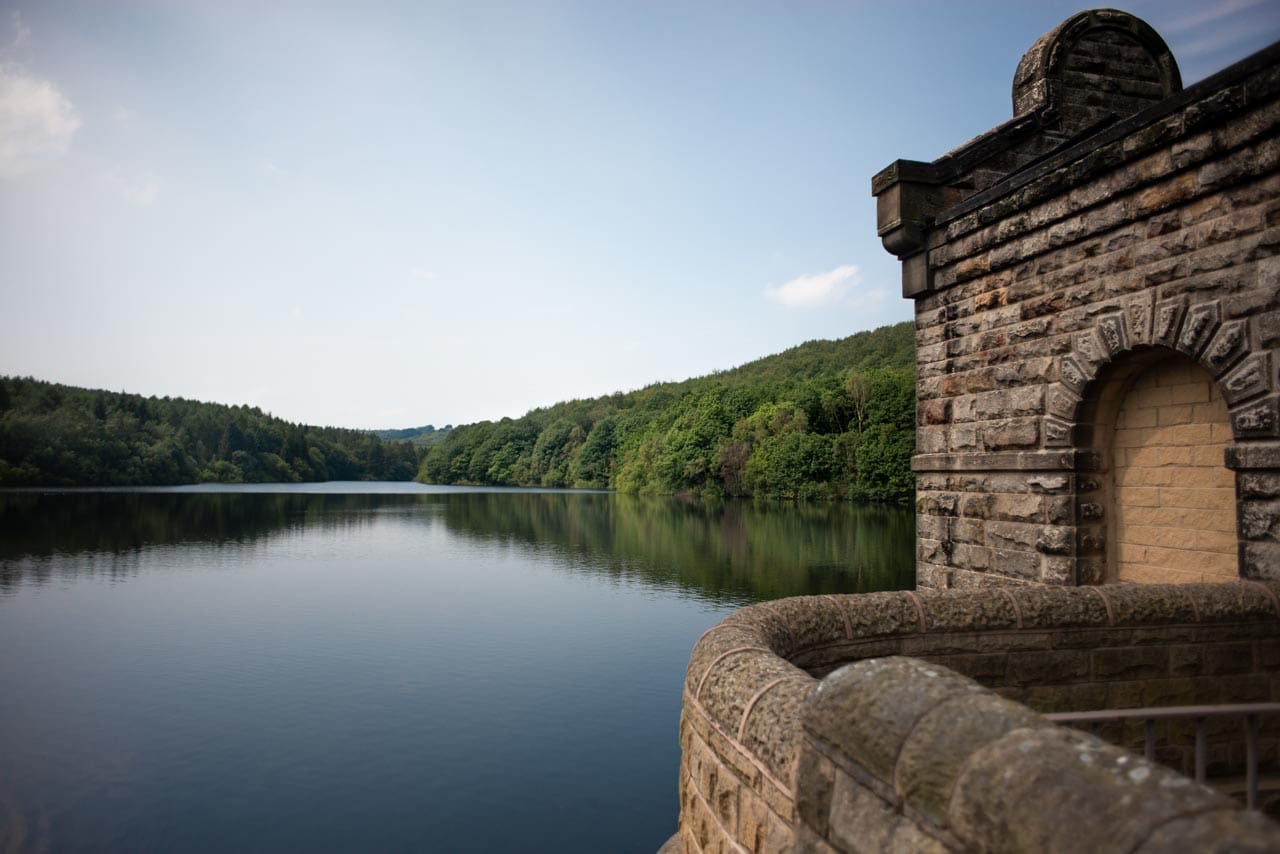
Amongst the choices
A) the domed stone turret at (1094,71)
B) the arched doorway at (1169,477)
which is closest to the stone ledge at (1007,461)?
the arched doorway at (1169,477)

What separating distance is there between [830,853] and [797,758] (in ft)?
0.90

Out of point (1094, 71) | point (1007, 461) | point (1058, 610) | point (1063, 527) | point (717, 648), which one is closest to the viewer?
point (717, 648)

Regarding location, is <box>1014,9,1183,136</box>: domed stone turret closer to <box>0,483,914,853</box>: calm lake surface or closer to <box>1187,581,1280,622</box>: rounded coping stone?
<box>1187,581,1280,622</box>: rounded coping stone

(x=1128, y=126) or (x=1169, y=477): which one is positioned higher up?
(x=1128, y=126)

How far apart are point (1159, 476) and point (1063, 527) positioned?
74cm

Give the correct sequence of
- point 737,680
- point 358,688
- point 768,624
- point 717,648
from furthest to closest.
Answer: point 358,688
point 768,624
point 717,648
point 737,680

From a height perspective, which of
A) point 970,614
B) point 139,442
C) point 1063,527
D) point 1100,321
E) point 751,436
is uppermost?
point 751,436

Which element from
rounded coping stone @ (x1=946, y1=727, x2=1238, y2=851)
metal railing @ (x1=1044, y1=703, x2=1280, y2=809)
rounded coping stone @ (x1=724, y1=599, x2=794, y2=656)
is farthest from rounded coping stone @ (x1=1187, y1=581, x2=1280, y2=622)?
rounded coping stone @ (x1=946, y1=727, x2=1238, y2=851)

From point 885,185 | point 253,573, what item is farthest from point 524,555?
point 885,185

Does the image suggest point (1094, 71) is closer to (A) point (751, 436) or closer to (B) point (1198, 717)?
(B) point (1198, 717)

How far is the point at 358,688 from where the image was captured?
14.0 meters

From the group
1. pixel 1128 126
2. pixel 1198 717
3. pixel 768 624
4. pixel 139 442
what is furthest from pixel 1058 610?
pixel 139 442

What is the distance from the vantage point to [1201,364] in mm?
5016

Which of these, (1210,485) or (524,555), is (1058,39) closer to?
(1210,485)
